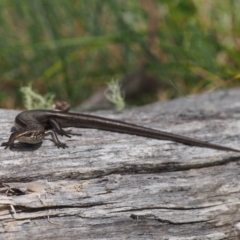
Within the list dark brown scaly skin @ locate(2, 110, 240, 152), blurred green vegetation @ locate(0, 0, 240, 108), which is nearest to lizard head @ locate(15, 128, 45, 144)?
dark brown scaly skin @ locate(2, 110, 240, 152)

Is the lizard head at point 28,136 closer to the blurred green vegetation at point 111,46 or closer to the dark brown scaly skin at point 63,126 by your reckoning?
the dark brown scaly skin at point 63,126

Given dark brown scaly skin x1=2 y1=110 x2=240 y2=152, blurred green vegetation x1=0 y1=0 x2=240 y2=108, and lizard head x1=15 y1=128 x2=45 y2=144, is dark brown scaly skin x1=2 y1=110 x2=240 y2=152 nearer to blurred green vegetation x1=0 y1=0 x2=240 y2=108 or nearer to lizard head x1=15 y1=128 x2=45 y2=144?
lizard head x1=15 y1=128 x2=45 y2=144

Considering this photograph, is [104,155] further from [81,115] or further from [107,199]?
[81,115]

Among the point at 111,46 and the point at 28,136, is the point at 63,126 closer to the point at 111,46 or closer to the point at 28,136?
the point at 28,136

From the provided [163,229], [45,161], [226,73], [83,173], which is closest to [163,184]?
[163,229]

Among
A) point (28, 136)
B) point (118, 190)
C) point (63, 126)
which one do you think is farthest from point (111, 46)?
point (118, 190)

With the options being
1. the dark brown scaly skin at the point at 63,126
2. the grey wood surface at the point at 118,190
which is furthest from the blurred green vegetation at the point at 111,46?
the grey wood surface at the point at 118,190
